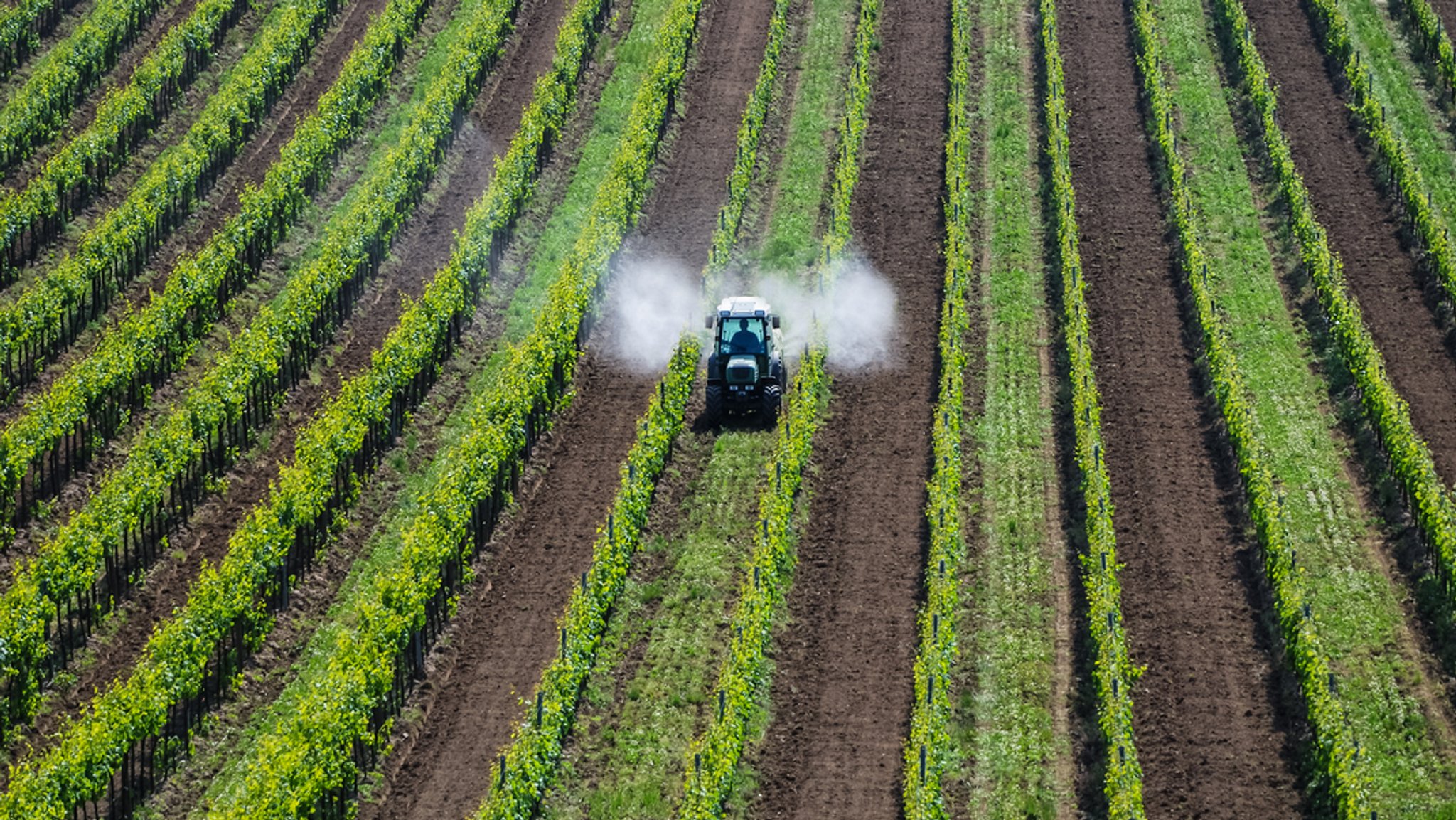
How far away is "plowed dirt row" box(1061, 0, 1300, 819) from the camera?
1292 inches

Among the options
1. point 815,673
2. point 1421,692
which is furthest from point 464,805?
point 1421,692

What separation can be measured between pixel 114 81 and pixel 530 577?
31060 mm

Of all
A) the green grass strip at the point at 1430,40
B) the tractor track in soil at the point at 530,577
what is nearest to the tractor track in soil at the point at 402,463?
the tractor track in soil at the point at 530,577

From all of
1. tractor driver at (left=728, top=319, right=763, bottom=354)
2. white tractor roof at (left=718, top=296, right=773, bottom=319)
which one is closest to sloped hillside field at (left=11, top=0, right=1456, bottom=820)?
white tractor roof at (left=718, top=296, right=773, bottom=319)

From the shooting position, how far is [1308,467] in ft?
139

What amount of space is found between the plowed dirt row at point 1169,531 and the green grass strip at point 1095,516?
48 cm

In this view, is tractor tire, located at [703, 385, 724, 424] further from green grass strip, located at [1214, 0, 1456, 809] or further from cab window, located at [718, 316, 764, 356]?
green grass strip, located at [1214, 0, 1456, 809]

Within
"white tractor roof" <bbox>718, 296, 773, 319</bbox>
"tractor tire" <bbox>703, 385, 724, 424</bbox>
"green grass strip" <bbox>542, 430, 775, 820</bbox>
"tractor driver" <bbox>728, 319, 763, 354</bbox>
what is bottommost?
"green grass strip" <bbox>542, 430, 775, 820</bbox>

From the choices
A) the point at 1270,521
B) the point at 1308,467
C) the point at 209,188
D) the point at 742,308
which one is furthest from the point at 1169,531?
the point at 209,188

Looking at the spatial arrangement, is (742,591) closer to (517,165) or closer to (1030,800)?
(1030,800)

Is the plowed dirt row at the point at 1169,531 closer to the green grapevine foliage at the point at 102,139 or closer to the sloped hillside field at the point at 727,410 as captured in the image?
the sloped hillside field at the point at 727,410

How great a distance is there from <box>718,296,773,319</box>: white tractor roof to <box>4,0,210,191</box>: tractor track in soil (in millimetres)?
23267

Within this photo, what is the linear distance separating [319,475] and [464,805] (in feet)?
33.3

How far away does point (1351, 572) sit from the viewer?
126 feet
